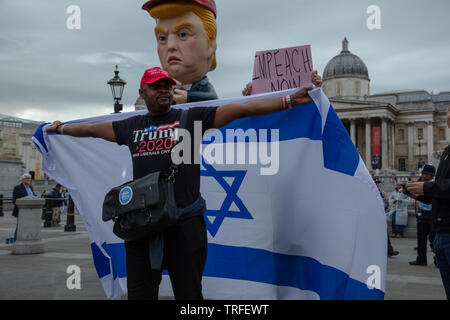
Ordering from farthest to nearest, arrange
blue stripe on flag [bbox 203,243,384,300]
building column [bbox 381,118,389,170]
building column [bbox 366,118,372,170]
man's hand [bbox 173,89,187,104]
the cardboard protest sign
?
building column [bbox 366,118,372,170] → building column [bbox 381,118,389,170] → man's hand [bbox 173,89,187,104] → the cardboard protest sign → blue stripe on flag [bbox 203,243,384,300]

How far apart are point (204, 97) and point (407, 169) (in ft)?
241

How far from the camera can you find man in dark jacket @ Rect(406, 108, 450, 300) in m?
3.59

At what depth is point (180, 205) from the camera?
115 inches

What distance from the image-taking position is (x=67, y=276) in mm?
6426

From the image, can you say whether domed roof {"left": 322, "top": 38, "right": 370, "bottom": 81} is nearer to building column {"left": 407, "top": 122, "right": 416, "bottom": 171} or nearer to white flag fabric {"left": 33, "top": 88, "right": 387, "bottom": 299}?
building column {"left": 407, "top": 122, "right": 416, "bottom": 171}

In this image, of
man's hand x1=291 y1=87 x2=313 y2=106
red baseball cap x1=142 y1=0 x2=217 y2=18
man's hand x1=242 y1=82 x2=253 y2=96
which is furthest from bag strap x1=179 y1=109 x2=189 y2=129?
man's hand x1=242 y1=82 x2=253 y2=96

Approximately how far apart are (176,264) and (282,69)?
2188mm

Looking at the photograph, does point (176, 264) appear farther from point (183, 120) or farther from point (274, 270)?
point (274, 270)

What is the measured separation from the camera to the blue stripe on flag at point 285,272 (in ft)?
11.7

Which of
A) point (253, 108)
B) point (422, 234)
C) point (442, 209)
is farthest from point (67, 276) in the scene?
point (422, 234)

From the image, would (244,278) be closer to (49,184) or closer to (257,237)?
(257,237)

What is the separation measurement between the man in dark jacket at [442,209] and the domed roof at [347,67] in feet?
245

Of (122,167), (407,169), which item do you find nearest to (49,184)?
(122,167)

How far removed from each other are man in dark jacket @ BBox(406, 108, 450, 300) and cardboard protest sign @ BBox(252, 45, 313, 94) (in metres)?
1.22
